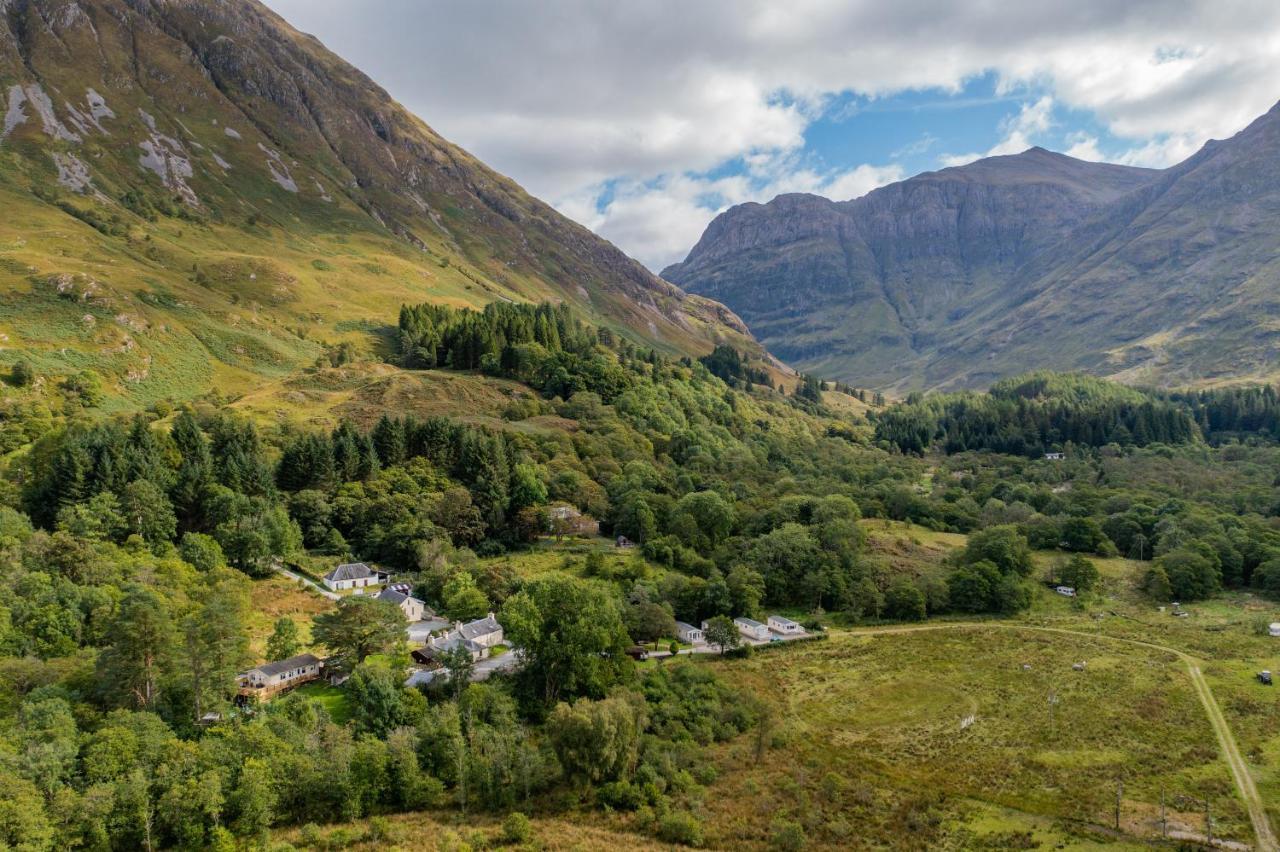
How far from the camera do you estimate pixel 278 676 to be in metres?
45.2

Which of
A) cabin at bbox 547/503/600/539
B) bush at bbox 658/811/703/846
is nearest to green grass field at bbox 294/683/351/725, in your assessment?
bush at bbox 658/811/703/846

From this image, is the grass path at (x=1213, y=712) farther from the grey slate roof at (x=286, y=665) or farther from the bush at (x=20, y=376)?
the bush at (x=20, y=376)

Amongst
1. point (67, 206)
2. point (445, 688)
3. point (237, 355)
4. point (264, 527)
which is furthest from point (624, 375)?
point (67, 206)

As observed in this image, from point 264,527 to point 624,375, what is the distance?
76.9 m

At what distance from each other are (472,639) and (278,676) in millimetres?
12855

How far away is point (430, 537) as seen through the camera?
233 ft

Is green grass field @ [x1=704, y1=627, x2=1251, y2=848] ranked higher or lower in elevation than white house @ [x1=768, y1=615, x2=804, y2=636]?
lower

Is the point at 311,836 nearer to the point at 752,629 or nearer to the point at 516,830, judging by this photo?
the point at 516,830

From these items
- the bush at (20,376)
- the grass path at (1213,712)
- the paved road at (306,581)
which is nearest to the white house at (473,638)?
the paved road at (306,581)

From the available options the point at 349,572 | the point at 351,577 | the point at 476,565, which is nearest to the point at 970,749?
the point at 476,565

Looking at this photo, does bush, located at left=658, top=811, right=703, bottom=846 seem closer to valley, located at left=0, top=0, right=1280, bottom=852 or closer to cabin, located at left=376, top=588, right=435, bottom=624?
valley, located at left=0, top=0, right=1280, bottom=852

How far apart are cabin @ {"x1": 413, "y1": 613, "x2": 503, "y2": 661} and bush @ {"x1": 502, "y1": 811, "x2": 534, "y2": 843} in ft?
50.7

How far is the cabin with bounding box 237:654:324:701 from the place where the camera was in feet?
142

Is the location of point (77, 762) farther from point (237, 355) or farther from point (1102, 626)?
point (237, 355)
